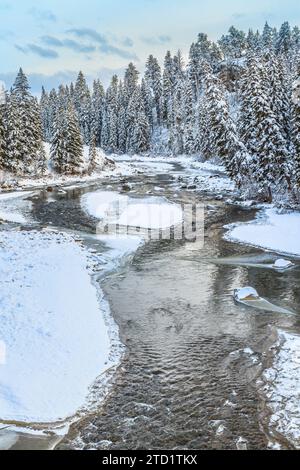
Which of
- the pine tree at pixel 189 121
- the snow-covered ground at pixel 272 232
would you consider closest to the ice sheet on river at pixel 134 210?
the snow-covered ground at pixel 272 232

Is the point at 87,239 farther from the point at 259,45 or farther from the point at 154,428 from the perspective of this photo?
the point at 259,45

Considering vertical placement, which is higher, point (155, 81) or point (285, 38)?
point (285, 38)

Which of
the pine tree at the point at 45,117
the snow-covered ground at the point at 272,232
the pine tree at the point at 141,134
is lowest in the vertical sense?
the snow-covered ground at the point at 272,232

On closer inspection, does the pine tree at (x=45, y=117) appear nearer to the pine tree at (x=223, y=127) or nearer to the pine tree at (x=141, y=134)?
the pine tree at (x=141, y=134)

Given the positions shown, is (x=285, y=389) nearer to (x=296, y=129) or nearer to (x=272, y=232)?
(x=272, y=232)

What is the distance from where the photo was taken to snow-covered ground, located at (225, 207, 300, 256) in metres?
25.2

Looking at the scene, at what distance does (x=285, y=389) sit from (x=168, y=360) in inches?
131

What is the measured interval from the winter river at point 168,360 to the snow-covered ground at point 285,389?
0.10ft

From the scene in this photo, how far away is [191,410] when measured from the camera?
31.8ft

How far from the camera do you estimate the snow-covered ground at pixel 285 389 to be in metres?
9.04

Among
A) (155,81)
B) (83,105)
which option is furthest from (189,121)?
(83,105)

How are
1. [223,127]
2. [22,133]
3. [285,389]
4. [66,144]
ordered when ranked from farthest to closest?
[66,144], [22,133], [223,127], [285,389]

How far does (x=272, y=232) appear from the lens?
2773 cm
